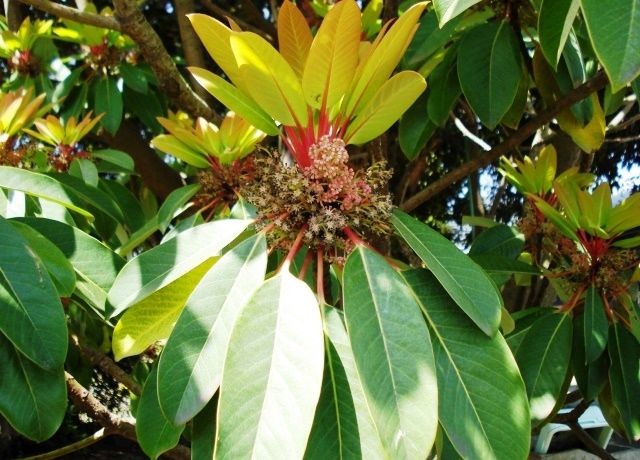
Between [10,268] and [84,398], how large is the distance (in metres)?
0.69

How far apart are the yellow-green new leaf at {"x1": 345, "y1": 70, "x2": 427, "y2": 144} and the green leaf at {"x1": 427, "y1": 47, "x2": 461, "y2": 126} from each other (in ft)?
1.91

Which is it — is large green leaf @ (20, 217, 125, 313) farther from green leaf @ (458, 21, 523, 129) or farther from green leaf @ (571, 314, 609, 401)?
green leaf @ (571, 314, 609, 401)

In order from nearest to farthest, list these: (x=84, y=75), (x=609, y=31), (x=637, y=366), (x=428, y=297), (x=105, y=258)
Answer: (x=609, y=31) < (x=428, y=297) < (x=105, y=258) < (x=637, y=366) < (x=84, y=75)

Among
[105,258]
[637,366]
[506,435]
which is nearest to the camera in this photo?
[506,435]

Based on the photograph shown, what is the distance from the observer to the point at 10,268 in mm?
848

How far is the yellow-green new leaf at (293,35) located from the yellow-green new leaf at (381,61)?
0.32ft

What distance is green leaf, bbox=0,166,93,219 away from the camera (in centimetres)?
101

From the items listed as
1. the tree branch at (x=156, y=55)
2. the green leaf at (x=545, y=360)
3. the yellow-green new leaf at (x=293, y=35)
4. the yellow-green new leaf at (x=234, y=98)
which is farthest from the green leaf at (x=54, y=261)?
the green leaf at (x=545, y=360)

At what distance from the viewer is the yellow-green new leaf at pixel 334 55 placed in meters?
0.84

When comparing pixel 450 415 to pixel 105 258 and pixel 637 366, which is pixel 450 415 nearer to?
pixel 105 258

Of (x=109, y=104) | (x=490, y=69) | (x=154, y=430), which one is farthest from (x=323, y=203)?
(x=109, y=104)

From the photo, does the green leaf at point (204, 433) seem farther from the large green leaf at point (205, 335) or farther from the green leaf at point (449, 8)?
the green leaf at point (449, 8)

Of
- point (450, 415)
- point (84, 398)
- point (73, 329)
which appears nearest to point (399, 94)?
point (450, 415)

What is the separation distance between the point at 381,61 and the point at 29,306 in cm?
56
